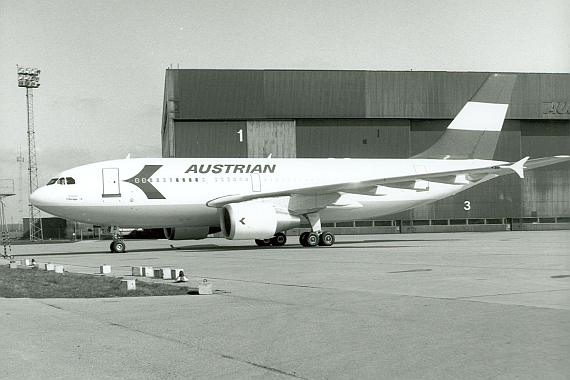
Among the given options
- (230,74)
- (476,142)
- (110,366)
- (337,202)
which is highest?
(230,74)

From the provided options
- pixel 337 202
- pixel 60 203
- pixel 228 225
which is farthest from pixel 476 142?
pixel 60 203

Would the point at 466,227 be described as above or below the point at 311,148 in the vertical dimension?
below

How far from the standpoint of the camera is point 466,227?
48.3 metres

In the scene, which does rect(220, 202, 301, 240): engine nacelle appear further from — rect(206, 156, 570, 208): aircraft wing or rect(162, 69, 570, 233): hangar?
rect(162, 69, 570, 233): hangar

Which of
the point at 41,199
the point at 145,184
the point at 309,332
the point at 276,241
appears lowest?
the point at 309,332

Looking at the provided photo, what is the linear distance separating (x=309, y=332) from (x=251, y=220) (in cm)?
1608

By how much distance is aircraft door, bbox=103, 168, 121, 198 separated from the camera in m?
23.6

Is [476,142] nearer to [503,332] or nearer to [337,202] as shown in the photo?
[337,202]

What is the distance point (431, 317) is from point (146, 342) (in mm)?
3091

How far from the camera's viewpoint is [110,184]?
2366 centimetres

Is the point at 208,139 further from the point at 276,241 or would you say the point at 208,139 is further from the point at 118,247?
the point at 118,247

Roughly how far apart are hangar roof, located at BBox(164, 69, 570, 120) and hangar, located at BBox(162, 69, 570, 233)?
7 cm

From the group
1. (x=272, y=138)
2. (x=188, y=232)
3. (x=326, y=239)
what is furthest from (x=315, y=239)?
(x=272, y=138)

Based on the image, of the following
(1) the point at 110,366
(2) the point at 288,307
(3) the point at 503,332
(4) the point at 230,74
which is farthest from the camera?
(4) the point at 230,74
